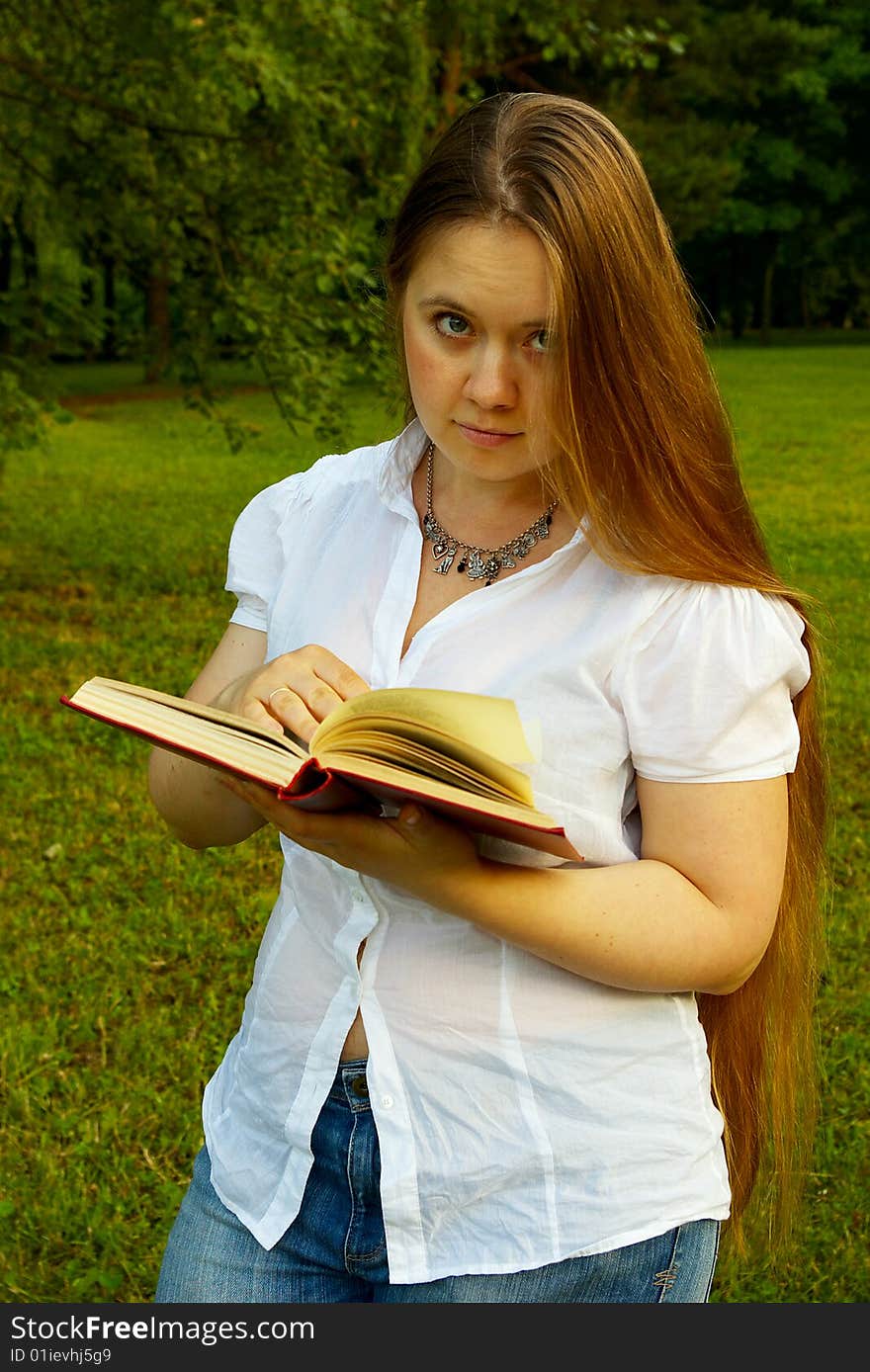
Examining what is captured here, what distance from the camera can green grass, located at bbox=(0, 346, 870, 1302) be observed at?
3.32 meters

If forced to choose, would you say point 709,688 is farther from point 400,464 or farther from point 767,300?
point 767,300

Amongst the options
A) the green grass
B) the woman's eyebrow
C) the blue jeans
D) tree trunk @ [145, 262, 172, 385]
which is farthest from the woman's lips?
tree trunk @ [145, 262, 172, 385]

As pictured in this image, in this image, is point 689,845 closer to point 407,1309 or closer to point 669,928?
point 669,928

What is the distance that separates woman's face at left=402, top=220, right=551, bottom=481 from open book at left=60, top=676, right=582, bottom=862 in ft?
1.09

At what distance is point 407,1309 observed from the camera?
1.53 meters

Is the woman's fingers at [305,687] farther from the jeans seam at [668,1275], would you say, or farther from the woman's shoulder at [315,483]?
the jeans seam at [668,1275]

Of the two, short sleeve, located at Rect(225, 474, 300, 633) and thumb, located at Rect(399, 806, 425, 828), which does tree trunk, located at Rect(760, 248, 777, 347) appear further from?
thumb, located at Rect(399, 806, 425, 828)

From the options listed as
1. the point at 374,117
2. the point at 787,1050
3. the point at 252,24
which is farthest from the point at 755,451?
the point at 787,1050

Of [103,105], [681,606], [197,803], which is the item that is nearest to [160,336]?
[103,105]

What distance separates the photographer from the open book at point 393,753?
1212mm

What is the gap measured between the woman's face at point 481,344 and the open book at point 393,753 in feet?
1.09

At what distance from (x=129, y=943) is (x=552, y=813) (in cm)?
335

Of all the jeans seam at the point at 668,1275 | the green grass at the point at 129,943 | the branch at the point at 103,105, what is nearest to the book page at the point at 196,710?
the jeans seam at the point at 668,1275

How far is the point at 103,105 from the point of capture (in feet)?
25.1
